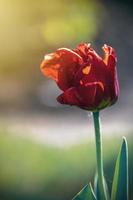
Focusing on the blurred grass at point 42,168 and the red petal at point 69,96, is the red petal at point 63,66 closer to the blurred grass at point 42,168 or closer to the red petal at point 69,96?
the red petal at point 69,96

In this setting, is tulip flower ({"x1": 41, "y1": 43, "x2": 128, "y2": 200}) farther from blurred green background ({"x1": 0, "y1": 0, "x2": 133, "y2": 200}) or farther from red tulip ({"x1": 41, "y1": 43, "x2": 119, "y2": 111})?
Answer: blurred green background ({"x1": 0, "y1": 0, "x2": 133, "y2": 200})

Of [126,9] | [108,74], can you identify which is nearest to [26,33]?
[126,9]

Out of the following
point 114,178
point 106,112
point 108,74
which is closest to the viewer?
point 108,74

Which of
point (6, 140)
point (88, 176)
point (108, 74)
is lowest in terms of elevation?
point (88, 176)

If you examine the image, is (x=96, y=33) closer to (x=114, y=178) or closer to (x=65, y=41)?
(x=65, y=41)

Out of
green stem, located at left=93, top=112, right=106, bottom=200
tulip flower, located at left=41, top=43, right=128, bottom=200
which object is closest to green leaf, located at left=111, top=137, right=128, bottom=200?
green stem, located at left=93, top=112, right=106, bottom=200
